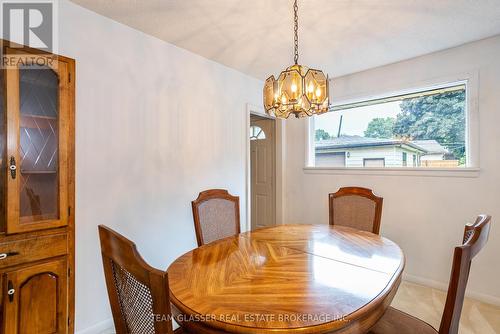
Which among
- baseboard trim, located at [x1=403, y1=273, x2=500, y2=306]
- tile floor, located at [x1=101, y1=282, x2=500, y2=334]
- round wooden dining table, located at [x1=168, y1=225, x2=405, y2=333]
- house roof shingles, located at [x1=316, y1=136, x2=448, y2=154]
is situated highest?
house roof shingles, located at [x1=316, y1=136, x2=448, y2=154]

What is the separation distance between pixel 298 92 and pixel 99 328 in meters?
2.26

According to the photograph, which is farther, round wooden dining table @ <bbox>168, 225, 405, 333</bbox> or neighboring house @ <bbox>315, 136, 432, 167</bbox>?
neighboring house @ <bbox>315, 136, 432, 167</bbox>

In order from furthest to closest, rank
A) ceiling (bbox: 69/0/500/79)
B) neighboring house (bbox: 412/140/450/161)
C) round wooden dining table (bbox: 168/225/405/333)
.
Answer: neighboring house (bbox: 412/140/450/161), ceiling (bbox: 69/0/500/79), round wooden dining table (bbox: 168/225/405/333)

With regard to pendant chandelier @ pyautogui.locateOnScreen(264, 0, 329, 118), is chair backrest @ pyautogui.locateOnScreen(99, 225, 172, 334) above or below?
below

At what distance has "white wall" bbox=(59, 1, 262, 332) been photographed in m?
1.91

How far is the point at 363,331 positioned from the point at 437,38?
2.68 meters

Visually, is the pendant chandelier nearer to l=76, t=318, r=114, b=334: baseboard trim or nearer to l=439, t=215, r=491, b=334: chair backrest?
l=439, t=215, r=491, b=334: chair backrest

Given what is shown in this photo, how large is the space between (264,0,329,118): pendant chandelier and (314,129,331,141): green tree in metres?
2.03

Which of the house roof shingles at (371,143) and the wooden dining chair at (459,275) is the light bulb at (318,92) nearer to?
the wooden dining chair at (459,275)

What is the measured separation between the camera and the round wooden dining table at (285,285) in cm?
90

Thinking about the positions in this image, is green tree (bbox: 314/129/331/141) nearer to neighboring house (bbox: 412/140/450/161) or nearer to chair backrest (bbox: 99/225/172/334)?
neighboring house (bbox: 412/140/450/161)

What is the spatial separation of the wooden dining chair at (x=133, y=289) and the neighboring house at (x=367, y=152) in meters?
3.06

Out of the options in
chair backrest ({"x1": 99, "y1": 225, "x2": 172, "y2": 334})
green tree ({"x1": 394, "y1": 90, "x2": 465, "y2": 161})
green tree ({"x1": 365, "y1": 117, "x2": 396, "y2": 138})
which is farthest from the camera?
green tree ({"x1": 365, "y1": 117, "x2": 396, "y2": 138})

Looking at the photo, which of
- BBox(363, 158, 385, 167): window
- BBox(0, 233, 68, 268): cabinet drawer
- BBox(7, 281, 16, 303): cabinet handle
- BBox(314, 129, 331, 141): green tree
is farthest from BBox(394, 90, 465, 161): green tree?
BBox(7, 281, 16, 303): cabinet handle
